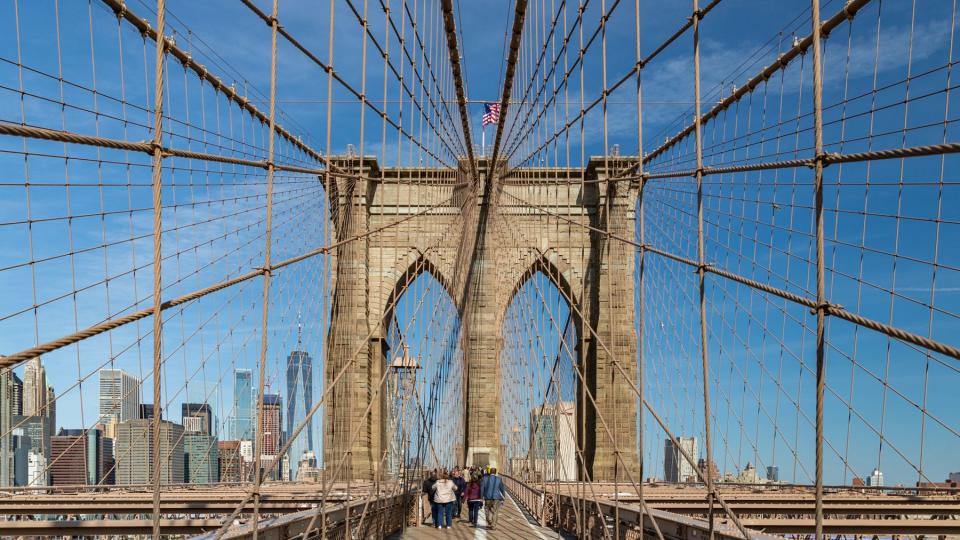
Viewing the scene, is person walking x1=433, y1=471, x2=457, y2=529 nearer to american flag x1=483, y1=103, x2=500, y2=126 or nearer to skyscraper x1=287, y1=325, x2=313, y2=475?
skyscraper x1=287, y1=325, x2=313, y2=475

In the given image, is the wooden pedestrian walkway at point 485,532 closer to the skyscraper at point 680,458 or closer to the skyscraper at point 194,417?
the skyscraper at point 680,458

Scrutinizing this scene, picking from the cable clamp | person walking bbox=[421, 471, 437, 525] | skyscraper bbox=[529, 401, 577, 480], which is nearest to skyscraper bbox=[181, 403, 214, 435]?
person walking bbox=[421, 471, 437, 525]

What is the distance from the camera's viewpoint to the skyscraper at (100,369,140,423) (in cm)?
1249

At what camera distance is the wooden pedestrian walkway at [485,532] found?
1068cm

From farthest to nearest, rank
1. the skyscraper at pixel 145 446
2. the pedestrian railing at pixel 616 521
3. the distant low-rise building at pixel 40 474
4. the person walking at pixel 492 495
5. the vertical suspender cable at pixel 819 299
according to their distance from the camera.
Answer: the skyscraper at pixel 145 446 → the person walking at pixel 492 495 → the distant low-rise building at pixel 40 474 → the pedestrian railing at pixel 616 521 → the vertical suspender cable at pixel 819 299

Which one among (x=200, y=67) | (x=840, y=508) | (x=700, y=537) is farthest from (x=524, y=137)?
(x=700, y=537)

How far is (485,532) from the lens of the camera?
11.5 metres

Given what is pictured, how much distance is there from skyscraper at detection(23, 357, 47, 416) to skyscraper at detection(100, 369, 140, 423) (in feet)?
2.39

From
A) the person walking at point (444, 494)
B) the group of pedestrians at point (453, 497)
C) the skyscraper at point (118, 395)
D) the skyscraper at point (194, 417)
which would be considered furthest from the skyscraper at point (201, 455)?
the person walking at point (444, 494)

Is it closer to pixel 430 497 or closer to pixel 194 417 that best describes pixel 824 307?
pixel 430 497

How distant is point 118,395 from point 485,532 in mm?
5942

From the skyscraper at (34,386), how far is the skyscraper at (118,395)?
2.39 feet

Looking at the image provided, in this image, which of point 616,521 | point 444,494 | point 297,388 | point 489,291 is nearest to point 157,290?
point 616,521

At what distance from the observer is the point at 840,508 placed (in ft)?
27.6
